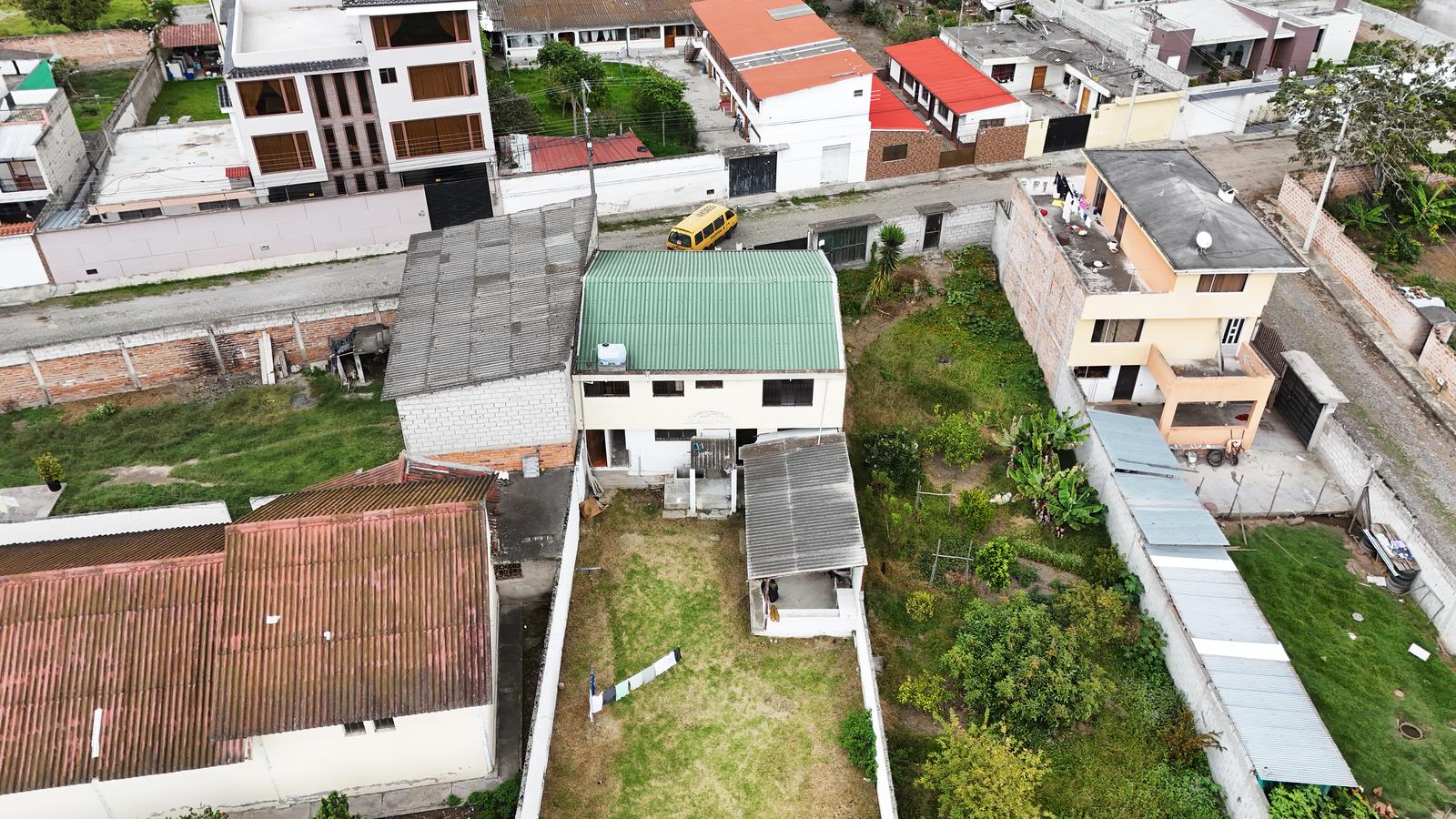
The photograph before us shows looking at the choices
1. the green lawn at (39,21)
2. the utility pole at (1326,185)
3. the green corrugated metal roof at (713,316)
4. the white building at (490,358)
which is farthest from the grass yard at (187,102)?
the utility pole at (1326,185)

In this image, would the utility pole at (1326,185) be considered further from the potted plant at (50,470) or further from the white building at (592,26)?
the potted plant at (50,470)

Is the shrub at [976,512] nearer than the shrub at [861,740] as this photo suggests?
No

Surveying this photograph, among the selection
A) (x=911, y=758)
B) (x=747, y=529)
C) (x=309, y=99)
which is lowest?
(x=911, y=758)

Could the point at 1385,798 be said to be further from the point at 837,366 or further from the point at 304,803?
the point at 304,803

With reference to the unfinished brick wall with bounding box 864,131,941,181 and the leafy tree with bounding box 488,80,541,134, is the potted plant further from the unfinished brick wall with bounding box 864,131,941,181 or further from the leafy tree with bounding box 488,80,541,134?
the unfinished brick wall with bounding box 864,131,941,181

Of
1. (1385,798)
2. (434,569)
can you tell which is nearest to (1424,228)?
(1385,798)

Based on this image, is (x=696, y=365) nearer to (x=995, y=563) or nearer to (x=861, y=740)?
(x=995, y=563)
